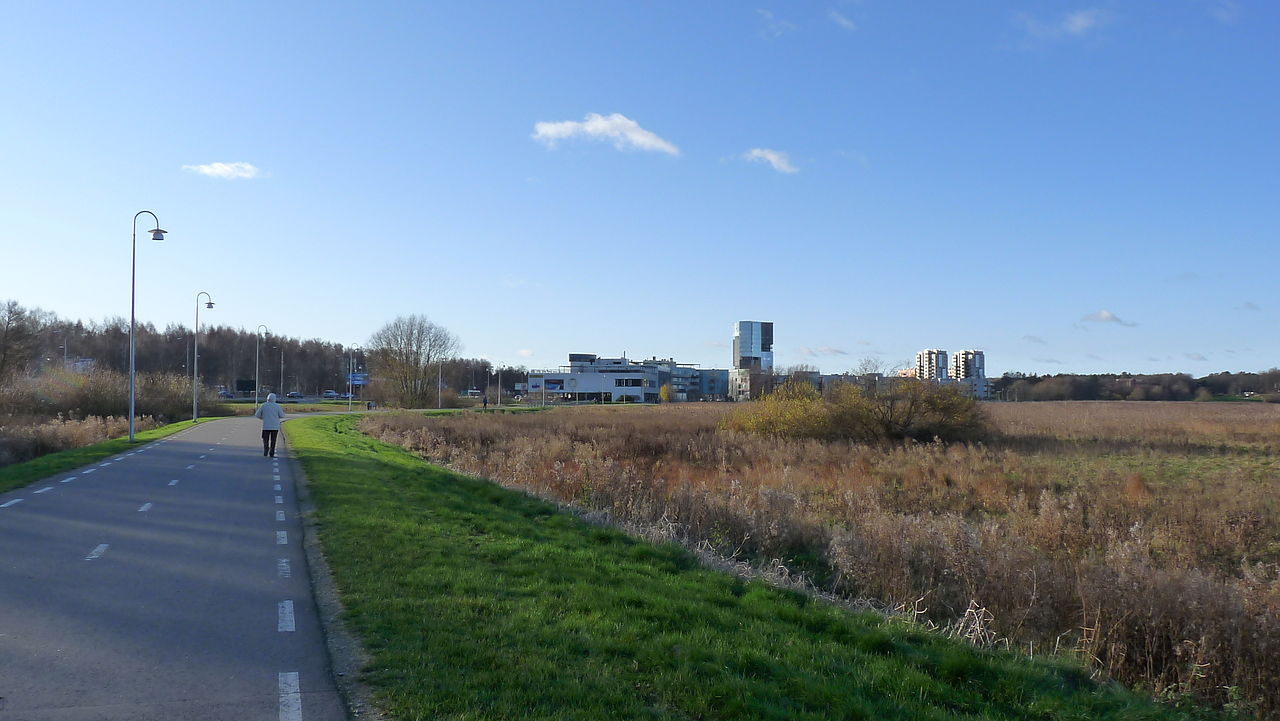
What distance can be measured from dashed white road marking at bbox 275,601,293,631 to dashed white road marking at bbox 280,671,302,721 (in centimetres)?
116

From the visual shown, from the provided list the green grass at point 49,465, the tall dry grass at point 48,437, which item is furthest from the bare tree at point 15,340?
the green grass at point 49,465

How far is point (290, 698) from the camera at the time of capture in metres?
4.78

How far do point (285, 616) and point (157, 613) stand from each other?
3.46ft

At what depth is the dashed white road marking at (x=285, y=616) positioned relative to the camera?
6270mm

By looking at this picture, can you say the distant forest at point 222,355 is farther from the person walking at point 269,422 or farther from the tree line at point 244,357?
the person walking at point 269,422

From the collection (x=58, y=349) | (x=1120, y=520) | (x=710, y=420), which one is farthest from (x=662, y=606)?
(x=58, y=349)

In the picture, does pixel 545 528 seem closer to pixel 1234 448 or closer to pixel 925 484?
pixel 925 484

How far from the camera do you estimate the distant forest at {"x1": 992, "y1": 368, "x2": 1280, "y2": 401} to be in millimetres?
115625

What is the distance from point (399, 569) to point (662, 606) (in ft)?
9.67

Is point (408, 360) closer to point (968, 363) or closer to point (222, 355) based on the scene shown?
point (222, 355)

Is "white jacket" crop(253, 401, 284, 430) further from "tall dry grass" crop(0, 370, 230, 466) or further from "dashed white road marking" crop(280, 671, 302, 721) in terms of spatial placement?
"dashed white road marking" crop(280, 671, 302, 721)

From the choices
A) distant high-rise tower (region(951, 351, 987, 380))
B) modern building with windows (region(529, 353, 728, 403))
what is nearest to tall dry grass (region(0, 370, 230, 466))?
modern building with windows (region(529, 353, 728, 403))

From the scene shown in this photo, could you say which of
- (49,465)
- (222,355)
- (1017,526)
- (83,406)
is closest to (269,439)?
(49,465)

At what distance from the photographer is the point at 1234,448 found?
29828 millimetres
